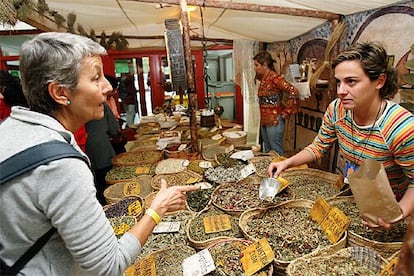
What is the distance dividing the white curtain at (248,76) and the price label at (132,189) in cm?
328

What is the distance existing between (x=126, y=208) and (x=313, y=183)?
1345mm

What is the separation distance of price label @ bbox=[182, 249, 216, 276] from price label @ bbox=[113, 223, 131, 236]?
15.9 inches

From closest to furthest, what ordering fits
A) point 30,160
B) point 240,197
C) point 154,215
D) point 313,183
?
1. point 30,160
2. point 154,215
3. point 240,197
4. point 313,183

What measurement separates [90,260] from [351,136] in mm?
1348

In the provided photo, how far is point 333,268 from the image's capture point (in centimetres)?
115

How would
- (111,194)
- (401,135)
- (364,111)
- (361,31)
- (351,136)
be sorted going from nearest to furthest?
(401,135) < (364,111) < (351,136) < (111,194) < (361,31)

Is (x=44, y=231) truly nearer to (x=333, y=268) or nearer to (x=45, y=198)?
(x=45, y=198)

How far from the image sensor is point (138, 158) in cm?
293

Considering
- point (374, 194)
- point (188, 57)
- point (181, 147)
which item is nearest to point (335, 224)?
point (374, 194)

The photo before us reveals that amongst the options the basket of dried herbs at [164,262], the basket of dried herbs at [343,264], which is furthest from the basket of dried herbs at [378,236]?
the basket of dried herbs at [164,262]

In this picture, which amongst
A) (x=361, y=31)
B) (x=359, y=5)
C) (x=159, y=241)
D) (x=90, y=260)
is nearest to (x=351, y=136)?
(x=159, y=241)

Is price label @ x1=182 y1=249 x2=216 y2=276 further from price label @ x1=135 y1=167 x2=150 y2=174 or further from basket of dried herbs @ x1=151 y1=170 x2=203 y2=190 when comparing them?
price label @ x1=135 y1=167 x2=150 y2=174

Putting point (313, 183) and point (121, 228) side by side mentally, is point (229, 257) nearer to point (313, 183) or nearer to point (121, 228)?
point (121, 228)

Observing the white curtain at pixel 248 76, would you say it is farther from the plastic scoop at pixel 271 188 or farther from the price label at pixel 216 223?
the price label at pixel 216 223
